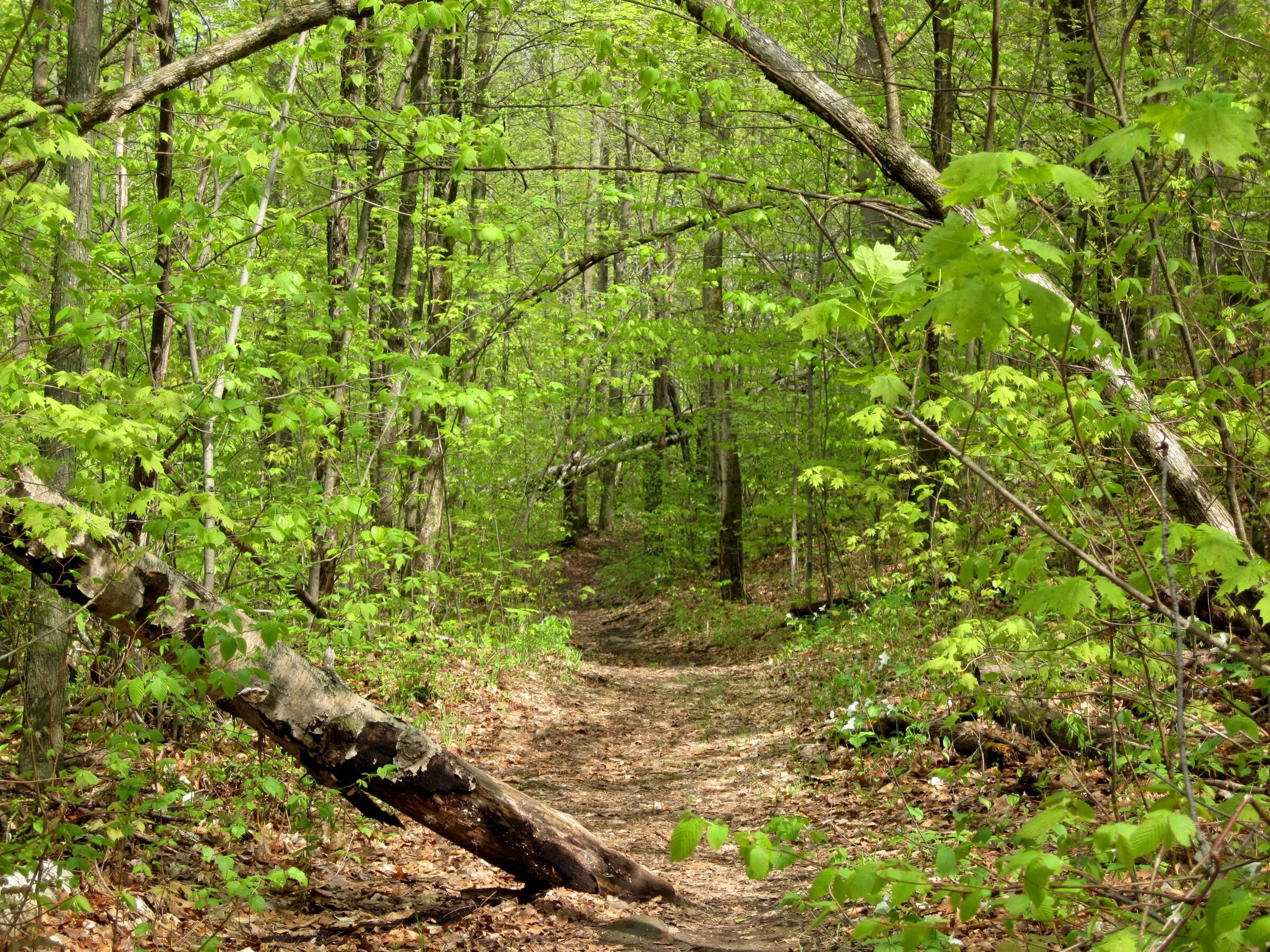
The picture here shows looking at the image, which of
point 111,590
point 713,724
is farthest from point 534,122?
point 111,590

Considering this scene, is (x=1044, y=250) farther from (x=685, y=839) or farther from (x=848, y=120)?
(x=848, y=120)

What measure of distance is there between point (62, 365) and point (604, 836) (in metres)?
4.20

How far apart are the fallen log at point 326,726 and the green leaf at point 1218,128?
3285 mm

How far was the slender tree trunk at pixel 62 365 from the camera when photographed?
13.5ft

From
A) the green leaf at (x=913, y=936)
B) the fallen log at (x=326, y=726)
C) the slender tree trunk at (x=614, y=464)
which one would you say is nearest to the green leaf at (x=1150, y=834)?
the green leaf at (x=913, y=936)

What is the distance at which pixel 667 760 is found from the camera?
7.91 m

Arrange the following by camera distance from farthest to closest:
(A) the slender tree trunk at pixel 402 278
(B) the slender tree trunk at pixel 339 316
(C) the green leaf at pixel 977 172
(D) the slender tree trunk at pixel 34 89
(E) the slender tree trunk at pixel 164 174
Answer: (A) the slender tree trunk at pixel 402 278 < (B) the slender tree trunk at pixel 339 316 < (E) the slender tree trunk at pixel 164 174 < (D) the slender tree trunk at pixel 34 89 < (C) the green leaf at pixel 977 172

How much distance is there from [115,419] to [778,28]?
953cm

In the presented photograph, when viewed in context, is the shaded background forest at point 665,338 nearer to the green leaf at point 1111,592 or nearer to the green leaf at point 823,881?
the green leaf at point 1111,592

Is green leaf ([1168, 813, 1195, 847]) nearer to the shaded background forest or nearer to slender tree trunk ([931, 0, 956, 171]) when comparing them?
the shaded background forest

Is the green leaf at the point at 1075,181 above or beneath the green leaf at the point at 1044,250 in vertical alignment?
above

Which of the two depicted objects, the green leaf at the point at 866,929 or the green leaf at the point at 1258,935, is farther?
the green leaf at the point at 866,929

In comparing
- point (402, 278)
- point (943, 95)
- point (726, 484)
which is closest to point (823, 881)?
point (402, 278)

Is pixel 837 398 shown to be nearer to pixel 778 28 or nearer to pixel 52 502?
pixel 778 28
